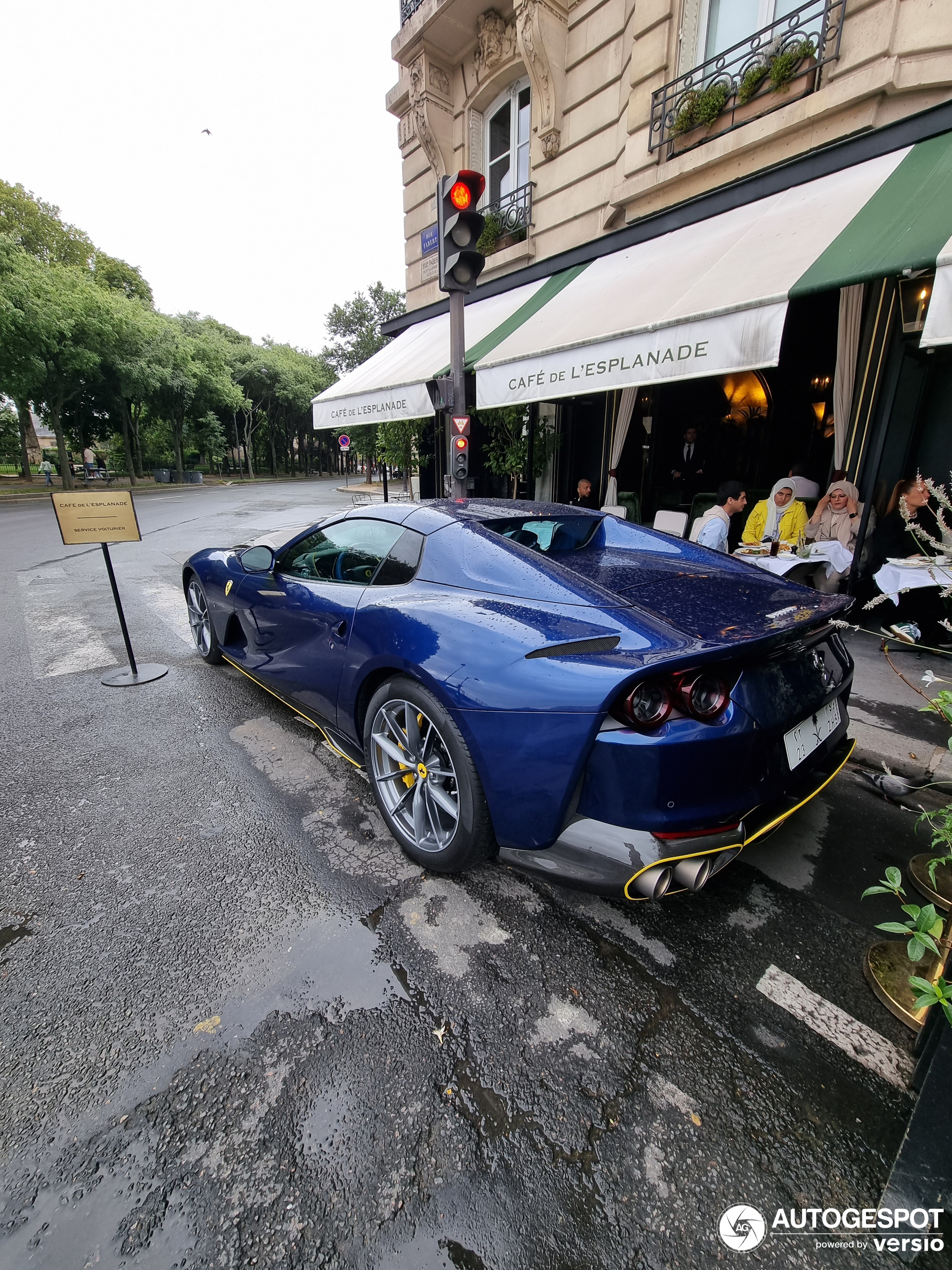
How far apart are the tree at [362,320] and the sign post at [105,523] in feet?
138

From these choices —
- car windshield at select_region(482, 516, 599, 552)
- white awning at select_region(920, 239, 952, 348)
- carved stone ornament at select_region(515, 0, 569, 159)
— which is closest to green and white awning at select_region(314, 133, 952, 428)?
white awning at select_region(920, 239, 952, 348)

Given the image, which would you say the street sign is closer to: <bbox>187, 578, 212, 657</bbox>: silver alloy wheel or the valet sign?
<bbox>187, 578, 212, 657</bbox>: silver alloy wheel

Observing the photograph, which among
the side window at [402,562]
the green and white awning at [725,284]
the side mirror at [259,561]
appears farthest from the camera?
the green and white awning at [725,284]

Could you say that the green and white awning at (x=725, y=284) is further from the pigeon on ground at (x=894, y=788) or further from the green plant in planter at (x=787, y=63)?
the pigeon on ground at (x=894, y=788)

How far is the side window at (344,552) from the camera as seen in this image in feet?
9.18

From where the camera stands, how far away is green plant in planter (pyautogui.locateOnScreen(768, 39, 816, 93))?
5.31m

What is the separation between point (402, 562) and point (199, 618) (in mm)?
2865

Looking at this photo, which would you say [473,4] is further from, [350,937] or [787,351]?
[350,937]

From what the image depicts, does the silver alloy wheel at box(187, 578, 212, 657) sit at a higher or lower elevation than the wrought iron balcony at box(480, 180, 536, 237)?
lower

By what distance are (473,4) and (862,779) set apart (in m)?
12.0

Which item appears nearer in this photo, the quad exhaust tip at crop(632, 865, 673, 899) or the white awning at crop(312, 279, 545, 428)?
the quad exhaust tip at crop(632, 865, 673, 899)

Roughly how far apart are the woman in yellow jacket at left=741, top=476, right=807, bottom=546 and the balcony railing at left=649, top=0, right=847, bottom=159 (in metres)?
3.70

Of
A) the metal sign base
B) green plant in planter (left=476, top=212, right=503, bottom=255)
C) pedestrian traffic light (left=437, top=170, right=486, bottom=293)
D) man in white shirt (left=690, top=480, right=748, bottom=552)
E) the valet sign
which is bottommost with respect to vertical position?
the metal sign base

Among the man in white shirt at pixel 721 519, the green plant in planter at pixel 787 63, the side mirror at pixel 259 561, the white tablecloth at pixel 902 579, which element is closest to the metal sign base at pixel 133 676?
the side mirror at pixel 259 561
